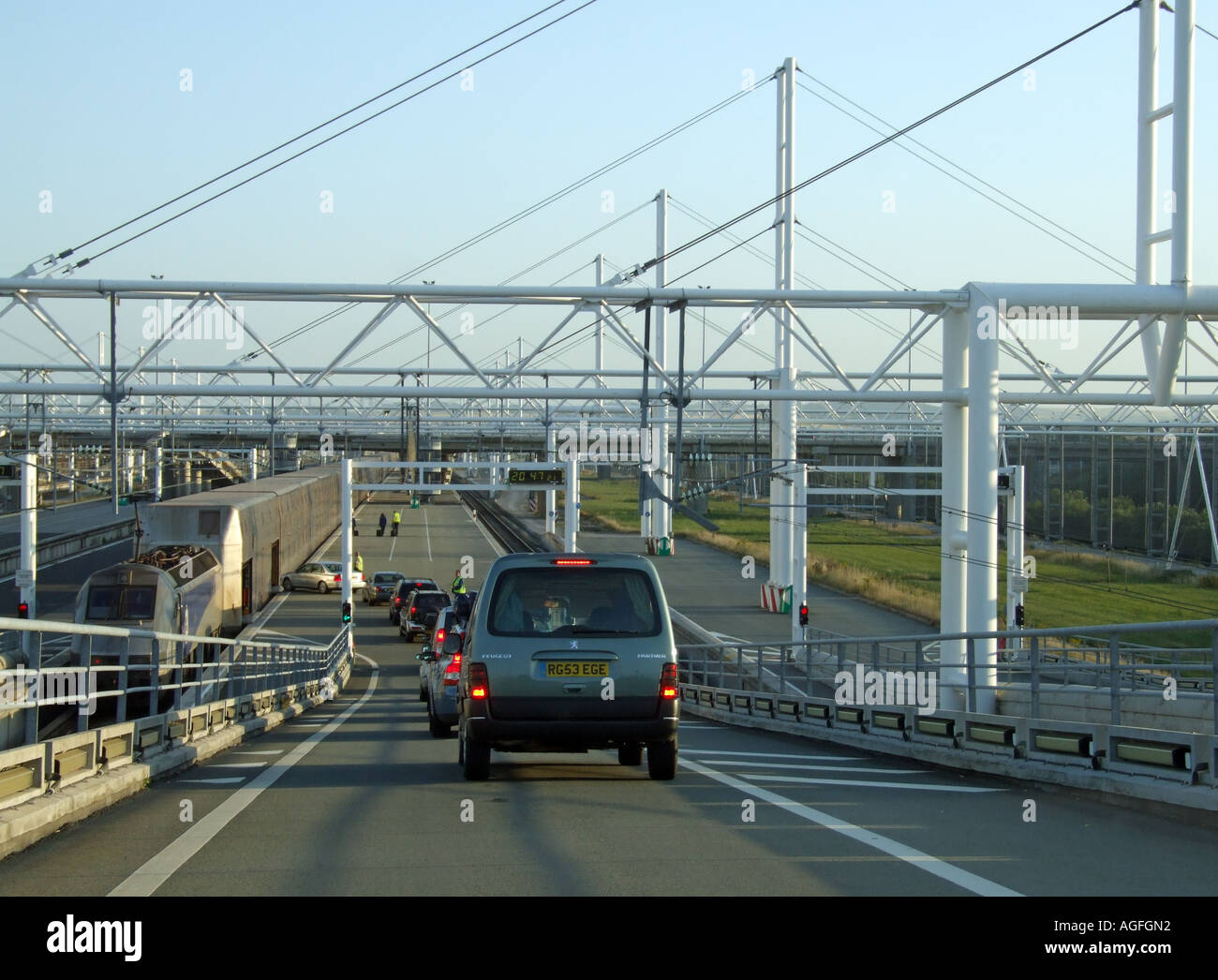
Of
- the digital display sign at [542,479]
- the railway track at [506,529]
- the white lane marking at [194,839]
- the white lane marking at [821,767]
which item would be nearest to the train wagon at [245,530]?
the digital display sign at [542,479]

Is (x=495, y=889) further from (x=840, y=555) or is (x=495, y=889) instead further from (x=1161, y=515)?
(x=840, y=555)

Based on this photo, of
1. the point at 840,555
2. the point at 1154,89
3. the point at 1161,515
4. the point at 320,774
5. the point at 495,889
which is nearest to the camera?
the point at 495,889

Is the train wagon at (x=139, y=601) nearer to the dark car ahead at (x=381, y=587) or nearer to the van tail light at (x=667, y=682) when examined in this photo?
the van tail light at (x=667, y=682)

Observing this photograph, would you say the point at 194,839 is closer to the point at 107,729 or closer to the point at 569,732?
the point at 107,729

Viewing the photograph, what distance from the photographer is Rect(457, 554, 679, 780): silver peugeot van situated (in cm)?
1061

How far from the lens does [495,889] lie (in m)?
6.55

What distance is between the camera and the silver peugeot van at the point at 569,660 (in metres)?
10.6

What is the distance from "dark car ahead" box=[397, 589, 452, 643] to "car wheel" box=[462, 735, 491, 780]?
31.1 m

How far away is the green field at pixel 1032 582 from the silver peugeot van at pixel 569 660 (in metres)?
34.0

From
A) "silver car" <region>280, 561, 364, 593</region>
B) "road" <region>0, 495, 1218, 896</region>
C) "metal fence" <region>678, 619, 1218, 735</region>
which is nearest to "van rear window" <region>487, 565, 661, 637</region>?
"road" <region>0, 495, 1218, 896</region>

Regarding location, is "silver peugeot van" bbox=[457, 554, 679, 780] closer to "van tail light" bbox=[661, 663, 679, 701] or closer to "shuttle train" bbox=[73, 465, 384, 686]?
"van tail light" bbox=[661, 663, 679, 701]

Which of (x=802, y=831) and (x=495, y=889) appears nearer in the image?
(x=495, y=889)

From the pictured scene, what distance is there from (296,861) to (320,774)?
4.91 m
